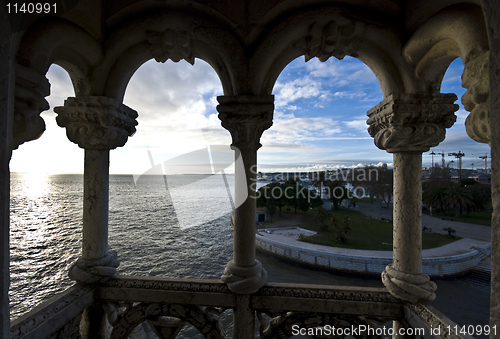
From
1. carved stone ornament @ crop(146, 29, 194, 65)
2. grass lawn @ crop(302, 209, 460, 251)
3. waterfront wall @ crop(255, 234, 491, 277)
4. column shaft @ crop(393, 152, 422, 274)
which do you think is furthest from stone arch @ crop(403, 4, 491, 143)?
grass lawn @ crop(302, 209, 460, 251)

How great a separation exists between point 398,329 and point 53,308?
3451 mm

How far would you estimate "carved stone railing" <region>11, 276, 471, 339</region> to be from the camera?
2578 mm

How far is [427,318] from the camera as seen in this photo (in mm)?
2309

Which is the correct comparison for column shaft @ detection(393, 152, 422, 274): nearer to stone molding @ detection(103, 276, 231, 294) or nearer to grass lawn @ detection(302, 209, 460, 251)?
stone molding @ detection(103, 276, 231, 294)

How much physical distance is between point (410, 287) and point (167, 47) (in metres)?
3.60

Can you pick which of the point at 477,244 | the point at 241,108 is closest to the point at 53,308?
the point at 241,108

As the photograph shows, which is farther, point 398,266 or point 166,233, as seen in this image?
point 166,233

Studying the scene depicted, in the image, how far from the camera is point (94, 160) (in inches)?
116

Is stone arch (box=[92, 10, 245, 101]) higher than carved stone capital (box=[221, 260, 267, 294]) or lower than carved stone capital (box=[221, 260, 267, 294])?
higher

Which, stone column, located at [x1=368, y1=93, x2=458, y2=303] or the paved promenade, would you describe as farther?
the paved promenade

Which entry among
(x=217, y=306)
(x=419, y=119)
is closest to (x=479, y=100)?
(x=419, y=119)

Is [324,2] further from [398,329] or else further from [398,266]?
[398,329]

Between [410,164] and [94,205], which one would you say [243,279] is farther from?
[410,164]

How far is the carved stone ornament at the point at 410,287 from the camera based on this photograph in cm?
250
